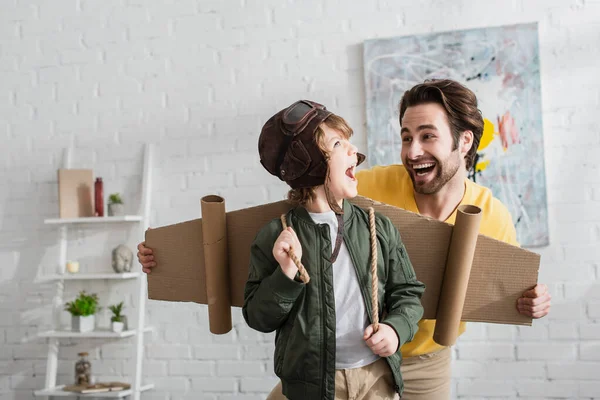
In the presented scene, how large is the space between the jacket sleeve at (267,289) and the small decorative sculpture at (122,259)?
240cm

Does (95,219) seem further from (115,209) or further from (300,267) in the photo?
(300,267)

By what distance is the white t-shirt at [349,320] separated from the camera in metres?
1.46

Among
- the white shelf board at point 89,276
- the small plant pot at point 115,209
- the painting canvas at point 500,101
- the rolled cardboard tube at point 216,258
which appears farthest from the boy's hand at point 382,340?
the small plant pot at point 115,209

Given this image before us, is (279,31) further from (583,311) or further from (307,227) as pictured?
(307,227)

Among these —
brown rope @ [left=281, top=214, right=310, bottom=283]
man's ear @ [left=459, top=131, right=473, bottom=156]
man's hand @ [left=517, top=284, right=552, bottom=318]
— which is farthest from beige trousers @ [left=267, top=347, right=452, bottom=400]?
man's ear @ [left=459, top=131, right=473, bottom=156]

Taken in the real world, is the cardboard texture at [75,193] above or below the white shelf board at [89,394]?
above

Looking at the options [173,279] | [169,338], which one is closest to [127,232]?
[169,338]

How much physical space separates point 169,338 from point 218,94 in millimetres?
1308

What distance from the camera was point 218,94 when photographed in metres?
3.80

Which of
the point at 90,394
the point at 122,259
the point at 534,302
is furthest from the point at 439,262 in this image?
the point at 90,394

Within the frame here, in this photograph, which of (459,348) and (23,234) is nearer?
(459,348)

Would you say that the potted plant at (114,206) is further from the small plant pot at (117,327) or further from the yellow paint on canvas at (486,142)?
→ the yellow paint on canvas at (486,142)

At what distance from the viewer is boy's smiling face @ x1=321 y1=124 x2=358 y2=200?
59.2 inches

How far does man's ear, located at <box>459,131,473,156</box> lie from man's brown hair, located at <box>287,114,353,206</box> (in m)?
0.80
